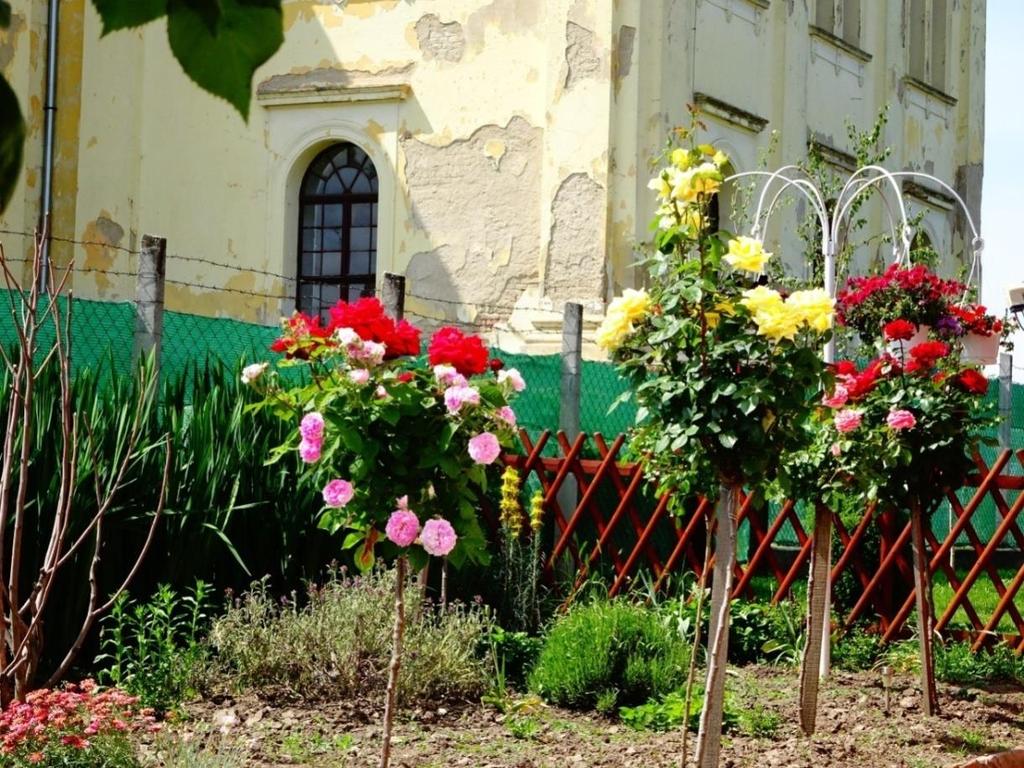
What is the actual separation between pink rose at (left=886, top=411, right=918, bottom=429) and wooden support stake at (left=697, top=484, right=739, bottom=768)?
6.45 ft

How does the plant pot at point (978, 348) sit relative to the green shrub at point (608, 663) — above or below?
above

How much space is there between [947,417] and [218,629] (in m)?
3.35

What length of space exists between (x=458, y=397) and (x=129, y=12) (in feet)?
12.9

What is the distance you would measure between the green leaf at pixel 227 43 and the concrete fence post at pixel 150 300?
23.0 feet

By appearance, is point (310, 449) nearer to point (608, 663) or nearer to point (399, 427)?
point (399, 427)

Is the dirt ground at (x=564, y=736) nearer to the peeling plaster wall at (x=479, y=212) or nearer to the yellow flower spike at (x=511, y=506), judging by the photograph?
the yellow flower spike at (x=511, y=506)

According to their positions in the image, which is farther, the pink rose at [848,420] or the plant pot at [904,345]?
the plant pot at [904,345]

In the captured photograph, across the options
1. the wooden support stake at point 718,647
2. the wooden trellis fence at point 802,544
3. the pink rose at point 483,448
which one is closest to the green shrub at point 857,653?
the wooden trellis fence at point 802,544

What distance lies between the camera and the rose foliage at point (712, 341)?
5188 millimetres

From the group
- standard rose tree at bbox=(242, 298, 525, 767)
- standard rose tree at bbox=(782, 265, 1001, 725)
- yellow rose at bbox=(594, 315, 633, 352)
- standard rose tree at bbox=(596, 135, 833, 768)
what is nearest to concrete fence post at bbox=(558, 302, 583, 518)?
standard rose tree at bbox=(782, 265, 1001, 725)

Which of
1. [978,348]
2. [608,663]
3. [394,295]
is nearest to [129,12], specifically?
[608,663]

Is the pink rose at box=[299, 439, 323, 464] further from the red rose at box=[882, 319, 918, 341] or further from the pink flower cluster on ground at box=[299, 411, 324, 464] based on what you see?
the red rose at box=[882, 319, 918, 341]

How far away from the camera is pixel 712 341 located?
17.7ft

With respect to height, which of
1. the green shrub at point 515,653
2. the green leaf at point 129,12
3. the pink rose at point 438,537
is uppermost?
the green leaf at point 129,12
